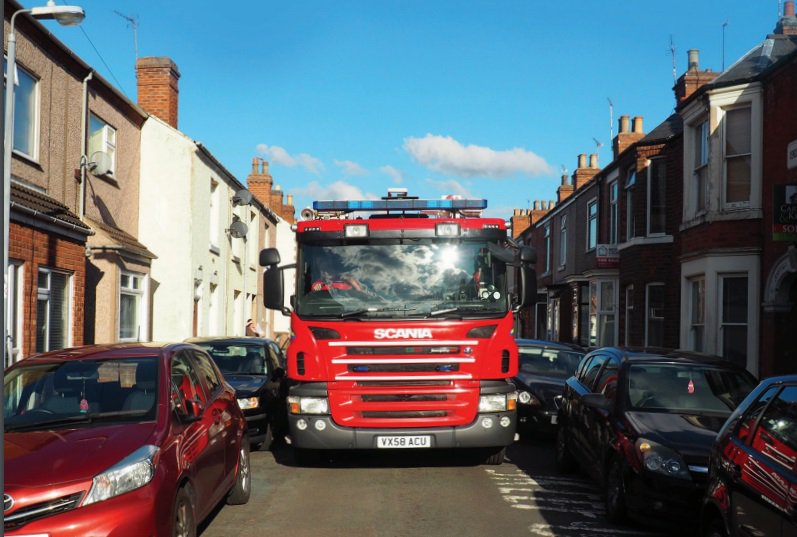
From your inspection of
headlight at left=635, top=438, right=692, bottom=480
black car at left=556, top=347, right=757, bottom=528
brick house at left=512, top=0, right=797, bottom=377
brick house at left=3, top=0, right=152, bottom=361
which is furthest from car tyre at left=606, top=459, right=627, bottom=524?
brick house at left=3, top=0, right=152, bottom=361

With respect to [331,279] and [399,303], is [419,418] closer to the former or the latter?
[399,303]

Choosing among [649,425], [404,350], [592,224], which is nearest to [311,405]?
[404,350]

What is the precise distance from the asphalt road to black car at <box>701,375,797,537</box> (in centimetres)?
202

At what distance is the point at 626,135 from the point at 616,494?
20556 millimetres

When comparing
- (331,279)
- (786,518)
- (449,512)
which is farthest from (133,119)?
(786,518)

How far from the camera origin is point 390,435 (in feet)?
29.6

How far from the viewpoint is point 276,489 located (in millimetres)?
8641

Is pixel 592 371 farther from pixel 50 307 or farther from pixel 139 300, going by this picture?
pixel 139 300

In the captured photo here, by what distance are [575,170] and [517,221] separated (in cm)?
1441

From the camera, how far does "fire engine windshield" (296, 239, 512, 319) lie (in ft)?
30.6

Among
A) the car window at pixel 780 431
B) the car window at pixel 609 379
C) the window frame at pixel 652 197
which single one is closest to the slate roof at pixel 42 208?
the car window at pixel 609 379

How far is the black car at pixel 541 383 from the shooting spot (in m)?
11.8

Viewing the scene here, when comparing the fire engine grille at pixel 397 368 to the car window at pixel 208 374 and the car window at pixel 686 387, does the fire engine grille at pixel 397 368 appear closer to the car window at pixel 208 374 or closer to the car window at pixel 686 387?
the car window at pixel 208 374

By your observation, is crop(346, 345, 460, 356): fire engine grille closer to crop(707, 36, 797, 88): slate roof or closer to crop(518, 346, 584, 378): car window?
crop(518, 346, 584, 378): car window
